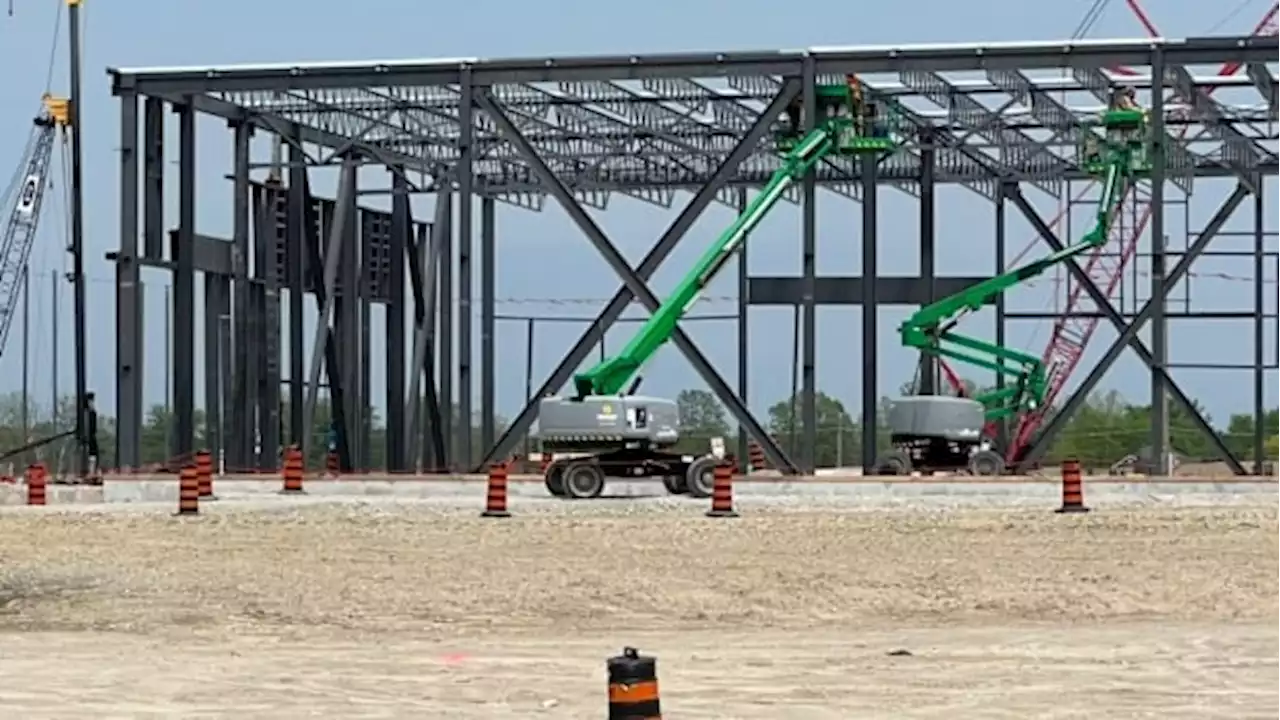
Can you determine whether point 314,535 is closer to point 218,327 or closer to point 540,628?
point 540,628

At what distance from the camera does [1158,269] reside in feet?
149

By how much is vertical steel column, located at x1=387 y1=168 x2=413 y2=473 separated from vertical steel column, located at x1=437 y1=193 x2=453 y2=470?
1207mm

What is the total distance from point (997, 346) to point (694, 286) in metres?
11.0

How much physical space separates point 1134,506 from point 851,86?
43.5ft

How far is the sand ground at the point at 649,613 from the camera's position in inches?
622

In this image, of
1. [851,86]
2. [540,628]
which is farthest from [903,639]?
[851,86]

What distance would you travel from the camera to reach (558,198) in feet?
157

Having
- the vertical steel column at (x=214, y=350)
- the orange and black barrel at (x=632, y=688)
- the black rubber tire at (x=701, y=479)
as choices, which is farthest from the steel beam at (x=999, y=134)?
the orange and black barrel at (x=632, y=688)

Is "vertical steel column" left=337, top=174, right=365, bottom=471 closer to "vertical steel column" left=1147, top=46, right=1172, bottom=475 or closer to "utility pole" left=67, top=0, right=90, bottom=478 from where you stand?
"utility pole" left=67, top=0, right=90, bottom=478

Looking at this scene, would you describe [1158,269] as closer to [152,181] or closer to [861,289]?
[861,289]

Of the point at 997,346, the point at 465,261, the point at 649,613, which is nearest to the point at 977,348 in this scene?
the point at 997,346

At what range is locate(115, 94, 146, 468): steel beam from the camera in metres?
49.1

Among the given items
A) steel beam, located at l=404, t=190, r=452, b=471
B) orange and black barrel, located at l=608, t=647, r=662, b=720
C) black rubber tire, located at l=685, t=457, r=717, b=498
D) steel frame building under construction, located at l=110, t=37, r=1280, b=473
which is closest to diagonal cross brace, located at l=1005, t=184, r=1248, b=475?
steel frame building under construction, located at l=110, t=37, r=1280, b=473

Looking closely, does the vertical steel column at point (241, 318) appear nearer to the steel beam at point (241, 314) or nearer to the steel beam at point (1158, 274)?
the steel beam at point (241, 314)
